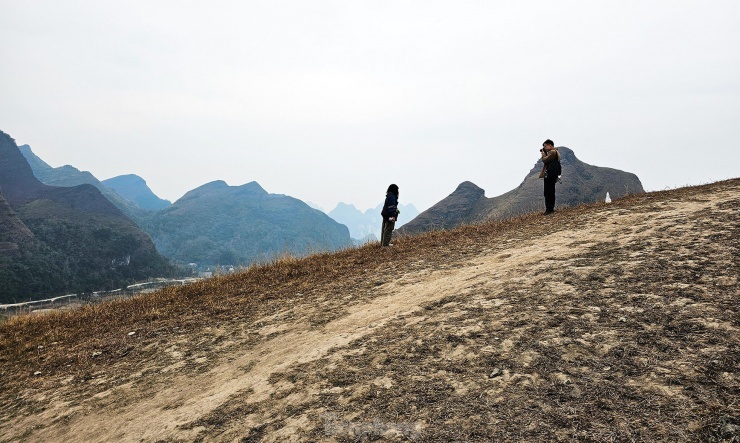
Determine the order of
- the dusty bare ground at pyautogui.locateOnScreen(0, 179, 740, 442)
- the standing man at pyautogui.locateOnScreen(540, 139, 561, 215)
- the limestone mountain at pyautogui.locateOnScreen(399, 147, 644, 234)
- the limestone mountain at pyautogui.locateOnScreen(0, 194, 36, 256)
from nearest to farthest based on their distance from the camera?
the dusty bare ground at pyautogui.locateOnScreen(0, 179, 740, 442) → the standing man at pyautogui.locateOnScreen(540, 139, 561, 215) → the limestone mountain at pyautogui.locateOnScreen(399, 147, 644, 234) → the limestone mountain at pyautogui.locateOnScreen(0, 194, 36, 256)

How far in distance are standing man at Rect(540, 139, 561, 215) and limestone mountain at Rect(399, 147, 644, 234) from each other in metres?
82.7

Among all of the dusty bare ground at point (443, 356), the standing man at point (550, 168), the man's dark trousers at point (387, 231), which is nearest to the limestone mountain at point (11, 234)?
the man's dark trousers at point (387, 231)

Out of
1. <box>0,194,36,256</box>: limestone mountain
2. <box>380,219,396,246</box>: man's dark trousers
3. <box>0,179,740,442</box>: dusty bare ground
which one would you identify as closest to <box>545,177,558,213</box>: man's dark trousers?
<box>0,179,740,442</box>: dusty bare ground

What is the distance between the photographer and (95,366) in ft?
20.8

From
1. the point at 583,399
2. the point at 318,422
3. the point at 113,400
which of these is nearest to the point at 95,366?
the point at 113,400

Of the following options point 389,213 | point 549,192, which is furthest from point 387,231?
point 549,192

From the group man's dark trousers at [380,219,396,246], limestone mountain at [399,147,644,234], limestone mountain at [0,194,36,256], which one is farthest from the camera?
limestone mountain at [0,194,36,256]

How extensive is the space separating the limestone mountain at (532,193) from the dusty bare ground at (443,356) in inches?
3514

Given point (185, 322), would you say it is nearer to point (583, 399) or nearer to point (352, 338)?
point (352, 338)

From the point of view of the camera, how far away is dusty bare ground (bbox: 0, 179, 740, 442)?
3.12 m

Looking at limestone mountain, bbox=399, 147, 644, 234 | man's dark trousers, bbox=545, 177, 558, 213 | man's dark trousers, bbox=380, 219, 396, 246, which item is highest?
limestone mountain, bbox=399, 147, 644, 234

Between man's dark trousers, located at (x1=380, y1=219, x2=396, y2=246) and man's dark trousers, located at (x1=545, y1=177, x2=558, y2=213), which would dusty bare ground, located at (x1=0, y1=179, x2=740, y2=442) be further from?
man's dark trousers, located at (x1=545, y1=177, x2=558, y2=213)

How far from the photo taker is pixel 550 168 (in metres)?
13.2

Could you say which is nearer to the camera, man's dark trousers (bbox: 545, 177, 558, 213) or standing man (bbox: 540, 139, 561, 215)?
standing man (bbox: 540, 139, 561, 215)
